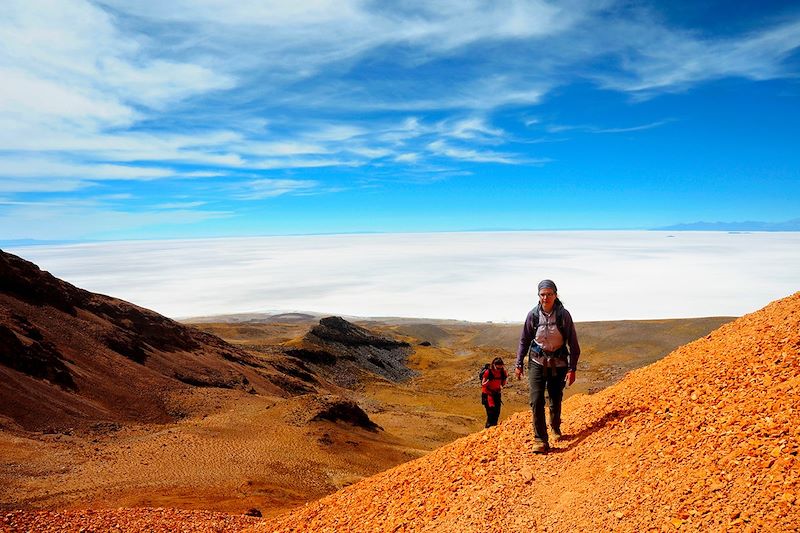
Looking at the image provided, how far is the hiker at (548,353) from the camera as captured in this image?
6.30 metres

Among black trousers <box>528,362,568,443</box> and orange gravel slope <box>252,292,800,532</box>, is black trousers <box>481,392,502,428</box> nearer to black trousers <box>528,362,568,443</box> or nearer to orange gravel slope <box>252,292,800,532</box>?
orange gravel slope <box>252,292,800,532</box>

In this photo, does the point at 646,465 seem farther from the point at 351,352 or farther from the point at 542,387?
the point at 351,352

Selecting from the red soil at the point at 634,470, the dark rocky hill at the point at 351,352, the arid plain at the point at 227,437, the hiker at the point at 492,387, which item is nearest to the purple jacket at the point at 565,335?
the red soil at the point at 634,470

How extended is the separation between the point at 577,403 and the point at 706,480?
12.5ft

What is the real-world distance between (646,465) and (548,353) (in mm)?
1701

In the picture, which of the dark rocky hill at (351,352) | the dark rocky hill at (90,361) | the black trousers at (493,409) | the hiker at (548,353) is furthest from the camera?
the dark rocky hill at (351,352)

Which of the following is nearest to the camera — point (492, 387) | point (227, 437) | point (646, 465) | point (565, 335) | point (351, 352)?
point (646, 465)

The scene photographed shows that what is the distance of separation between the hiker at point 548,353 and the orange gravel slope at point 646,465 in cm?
48

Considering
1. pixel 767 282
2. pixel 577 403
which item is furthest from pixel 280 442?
pixel 767 282

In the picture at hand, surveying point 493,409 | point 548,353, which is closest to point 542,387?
point 548,353

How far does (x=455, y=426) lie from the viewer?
81.2ft

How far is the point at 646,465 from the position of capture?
4965 mm

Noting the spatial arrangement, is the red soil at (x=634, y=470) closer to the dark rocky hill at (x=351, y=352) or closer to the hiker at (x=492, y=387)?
the hiker at (x=492, y=387)

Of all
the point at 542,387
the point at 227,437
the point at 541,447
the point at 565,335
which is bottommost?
the point at 227,437
